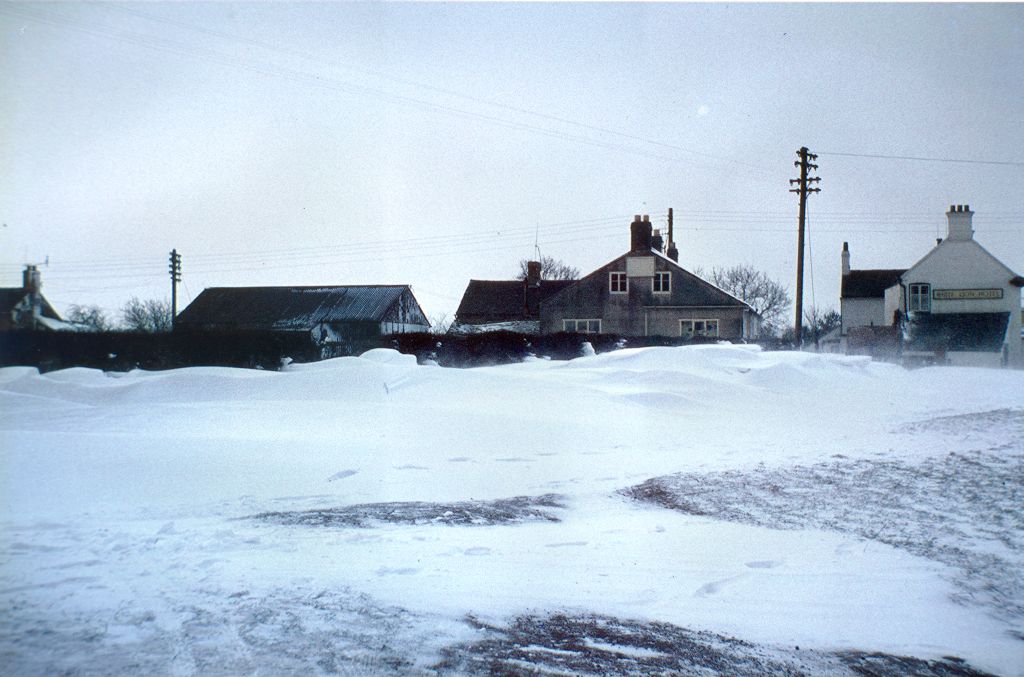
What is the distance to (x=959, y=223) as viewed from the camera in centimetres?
1018

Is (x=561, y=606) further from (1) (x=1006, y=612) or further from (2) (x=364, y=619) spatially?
(1) (x=1006, y=612)

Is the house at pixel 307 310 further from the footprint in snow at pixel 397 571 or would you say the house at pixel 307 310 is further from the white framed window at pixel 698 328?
the footprint in snow at pixel 397 571

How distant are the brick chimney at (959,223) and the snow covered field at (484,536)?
296cm

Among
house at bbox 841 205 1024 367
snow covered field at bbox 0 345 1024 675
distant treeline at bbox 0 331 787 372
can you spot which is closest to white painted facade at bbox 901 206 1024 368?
house at bbox 841 205 1024 367

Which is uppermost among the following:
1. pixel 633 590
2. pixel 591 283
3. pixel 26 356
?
pixel 591 283

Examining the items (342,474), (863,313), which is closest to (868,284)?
(863,313)

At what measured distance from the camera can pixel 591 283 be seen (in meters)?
30.4

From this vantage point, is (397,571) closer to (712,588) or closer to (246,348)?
(712,588)

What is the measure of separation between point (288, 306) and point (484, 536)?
28.9m

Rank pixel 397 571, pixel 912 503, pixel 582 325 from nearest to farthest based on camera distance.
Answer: pixel 397 571 < pixel 912 503 < pixel 582 325

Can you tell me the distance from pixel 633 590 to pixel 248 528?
263cm

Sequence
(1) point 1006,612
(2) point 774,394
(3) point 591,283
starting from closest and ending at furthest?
(1) point 1006,612 < (2) point 774,394 < (3) point 591,283

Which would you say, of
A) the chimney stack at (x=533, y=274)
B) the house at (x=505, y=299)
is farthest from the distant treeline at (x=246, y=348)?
the chimney stack at (x=533, y=274)

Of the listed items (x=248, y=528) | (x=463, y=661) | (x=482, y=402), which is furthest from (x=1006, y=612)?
(x=482, y=402)
